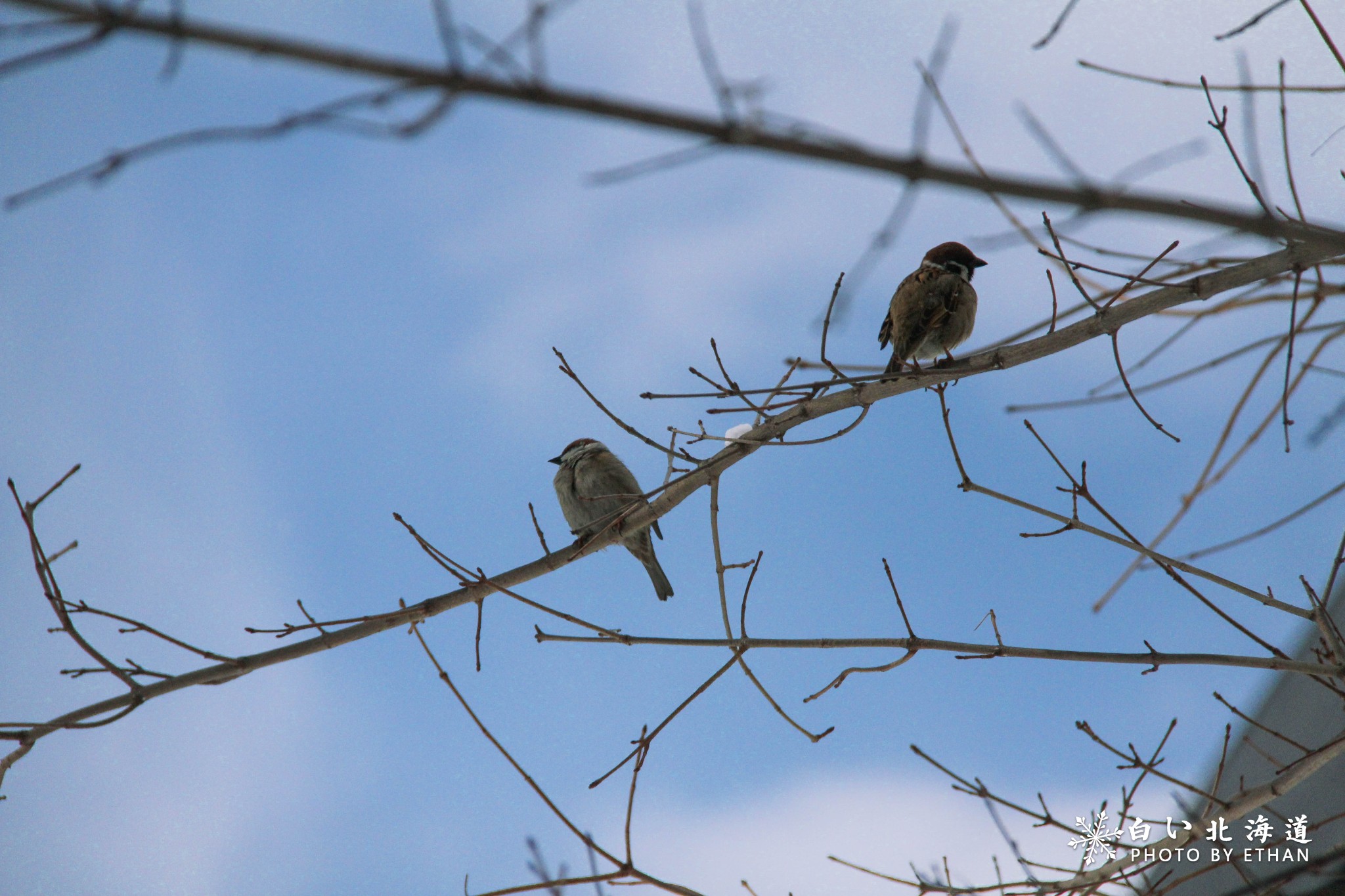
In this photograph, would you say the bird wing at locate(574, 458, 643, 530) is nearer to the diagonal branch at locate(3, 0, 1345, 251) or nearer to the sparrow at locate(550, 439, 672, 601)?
the sparrow at locate(550, 439, 672, 601)

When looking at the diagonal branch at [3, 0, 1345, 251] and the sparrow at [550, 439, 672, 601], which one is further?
the sparrow at [550, 439, 672, 601]

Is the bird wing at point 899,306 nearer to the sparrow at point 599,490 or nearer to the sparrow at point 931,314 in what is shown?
the sparrow at point 931,314

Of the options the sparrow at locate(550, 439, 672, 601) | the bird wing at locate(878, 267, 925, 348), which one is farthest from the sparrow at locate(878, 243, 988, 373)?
the sparrow at locate(550, 439, 672, 601)

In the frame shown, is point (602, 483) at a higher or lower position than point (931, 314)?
higher

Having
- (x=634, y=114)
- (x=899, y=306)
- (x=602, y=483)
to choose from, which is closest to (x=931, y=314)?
(x=899, y=306)

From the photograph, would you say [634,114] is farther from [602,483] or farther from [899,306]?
[602,483]

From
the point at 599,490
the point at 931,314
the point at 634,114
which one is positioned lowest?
the point at 634,114

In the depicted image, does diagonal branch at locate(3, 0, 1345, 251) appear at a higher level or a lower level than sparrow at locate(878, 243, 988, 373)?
lower

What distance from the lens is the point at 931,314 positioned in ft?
16.1

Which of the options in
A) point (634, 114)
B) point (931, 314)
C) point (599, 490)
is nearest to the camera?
point (634, 114)

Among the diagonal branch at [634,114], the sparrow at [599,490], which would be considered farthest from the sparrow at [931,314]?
the diagonal branch at [634,114]

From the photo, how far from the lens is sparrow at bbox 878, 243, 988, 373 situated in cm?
491

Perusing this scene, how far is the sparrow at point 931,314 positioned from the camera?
16.1 ft

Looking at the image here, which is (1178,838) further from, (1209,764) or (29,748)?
(1209,764)
